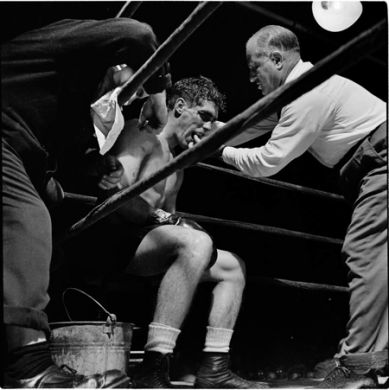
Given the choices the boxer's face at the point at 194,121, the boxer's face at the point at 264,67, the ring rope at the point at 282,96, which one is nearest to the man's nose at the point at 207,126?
the boxer's face at the point at 194,121

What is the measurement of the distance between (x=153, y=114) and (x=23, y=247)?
89 cm

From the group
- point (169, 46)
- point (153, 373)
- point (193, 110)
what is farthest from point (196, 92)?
point (153, 373)

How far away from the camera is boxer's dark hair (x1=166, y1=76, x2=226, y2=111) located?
2.29 m

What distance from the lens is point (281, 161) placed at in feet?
6.34

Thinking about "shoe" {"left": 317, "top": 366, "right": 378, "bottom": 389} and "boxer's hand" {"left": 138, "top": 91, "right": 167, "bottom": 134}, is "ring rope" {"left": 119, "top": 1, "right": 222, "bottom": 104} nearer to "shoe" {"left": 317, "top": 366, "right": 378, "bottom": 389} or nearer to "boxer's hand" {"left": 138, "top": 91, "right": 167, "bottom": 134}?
"boxer's hand" {"left": 138, "top": 91, "right": 167, "bottom": 134}

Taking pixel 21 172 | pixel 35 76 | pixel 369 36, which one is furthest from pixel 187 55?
pixel 369 36

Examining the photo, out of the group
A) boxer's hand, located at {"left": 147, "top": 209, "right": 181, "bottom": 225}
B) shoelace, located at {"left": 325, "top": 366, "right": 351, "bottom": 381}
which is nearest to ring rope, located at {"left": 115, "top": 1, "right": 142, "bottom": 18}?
boxer's hand, located at {"left": 147, "top": 209, "right": 181, "bottom": 225}

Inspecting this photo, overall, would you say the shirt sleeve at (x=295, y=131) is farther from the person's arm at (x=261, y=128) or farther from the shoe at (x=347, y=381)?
the shoe at (x=347, y=381)

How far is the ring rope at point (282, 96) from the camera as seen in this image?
1.08 meters

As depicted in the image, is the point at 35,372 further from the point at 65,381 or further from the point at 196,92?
the point at 196,92

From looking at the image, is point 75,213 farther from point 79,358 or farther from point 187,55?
point 187,55

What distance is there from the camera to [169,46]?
160cm

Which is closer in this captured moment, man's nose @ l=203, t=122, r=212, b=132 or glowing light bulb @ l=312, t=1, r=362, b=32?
glowing light bulb @ l=312, t=1, r=362, b=32

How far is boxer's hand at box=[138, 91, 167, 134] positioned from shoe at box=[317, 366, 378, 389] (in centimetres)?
113
